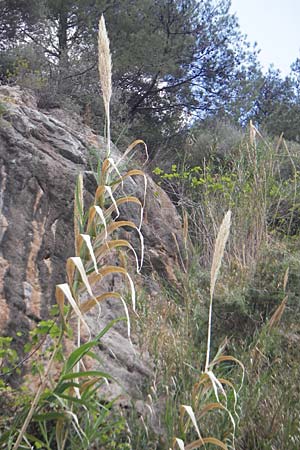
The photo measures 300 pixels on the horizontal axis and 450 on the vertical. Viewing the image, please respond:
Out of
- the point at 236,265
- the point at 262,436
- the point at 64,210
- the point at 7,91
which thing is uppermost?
the point at 7,91

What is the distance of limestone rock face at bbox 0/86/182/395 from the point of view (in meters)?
3.33

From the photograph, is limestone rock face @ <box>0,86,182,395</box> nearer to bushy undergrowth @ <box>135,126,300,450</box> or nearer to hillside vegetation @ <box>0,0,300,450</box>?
hillside vegetation @ <box>0,0,300,450</box>

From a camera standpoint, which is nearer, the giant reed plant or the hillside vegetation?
the giant reed plant

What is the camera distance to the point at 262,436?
3.03 meters

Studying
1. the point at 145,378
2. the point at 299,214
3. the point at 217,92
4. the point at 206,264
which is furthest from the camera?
the point at 217,92

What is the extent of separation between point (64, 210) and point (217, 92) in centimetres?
943

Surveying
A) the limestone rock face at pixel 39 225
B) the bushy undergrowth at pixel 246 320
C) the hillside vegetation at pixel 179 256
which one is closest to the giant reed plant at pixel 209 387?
the hillside vegetation at pixel 179 256

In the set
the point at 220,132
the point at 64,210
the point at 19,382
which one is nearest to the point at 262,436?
the point at 19,382

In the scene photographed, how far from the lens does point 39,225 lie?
380 centimetres

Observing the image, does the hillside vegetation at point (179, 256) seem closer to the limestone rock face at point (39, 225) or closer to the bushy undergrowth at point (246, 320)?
the bushy undergrowth at point (246, 320)

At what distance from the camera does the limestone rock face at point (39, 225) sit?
333cm

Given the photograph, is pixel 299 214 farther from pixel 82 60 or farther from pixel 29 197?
pixel 82 60

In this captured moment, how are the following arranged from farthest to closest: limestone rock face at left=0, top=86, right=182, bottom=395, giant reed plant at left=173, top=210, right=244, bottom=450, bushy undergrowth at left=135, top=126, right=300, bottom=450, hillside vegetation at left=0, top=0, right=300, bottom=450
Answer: limestone rock face at left=0, top=86, right=182, bottom=395, bushy undergrowth at left=135, top=126, right=300, bottom=450, hillside vegetation at left=0, top=0, right=300, bottom=450, giant reed plant at left=173, top=210, right=244, bottom=450

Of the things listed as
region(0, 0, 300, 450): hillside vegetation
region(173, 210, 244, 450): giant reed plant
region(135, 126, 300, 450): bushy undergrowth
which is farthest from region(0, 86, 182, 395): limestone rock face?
region(173, 210, 244, 450): giant reed plant
